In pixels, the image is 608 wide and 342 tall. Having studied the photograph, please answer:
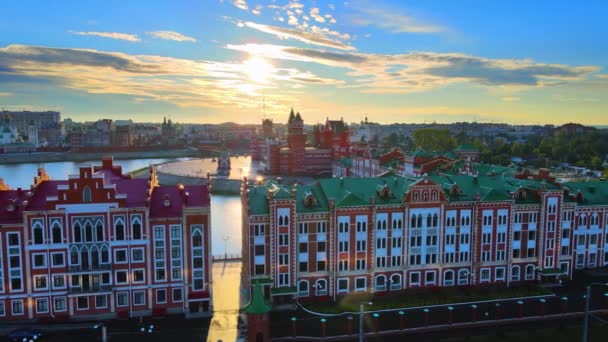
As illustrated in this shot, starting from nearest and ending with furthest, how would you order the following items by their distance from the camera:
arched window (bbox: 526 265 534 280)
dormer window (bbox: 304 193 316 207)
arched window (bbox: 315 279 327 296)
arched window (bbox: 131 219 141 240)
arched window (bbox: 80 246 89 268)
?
arched window (bbox: 80 246 89 268) < arched window (bbox: 131 219 141 240) < arched window (bbox: 315 279 327 296) < dormer window (bbox: 304 193 316 207) < arched window (bbox: 526 265 534 280)

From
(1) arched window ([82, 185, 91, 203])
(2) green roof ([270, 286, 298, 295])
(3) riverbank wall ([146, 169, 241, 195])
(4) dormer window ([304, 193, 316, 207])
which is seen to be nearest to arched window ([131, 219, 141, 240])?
(1) arched window ([82, 185, 91, 203])

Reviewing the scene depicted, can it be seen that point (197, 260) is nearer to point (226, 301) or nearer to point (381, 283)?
point (226, 301)

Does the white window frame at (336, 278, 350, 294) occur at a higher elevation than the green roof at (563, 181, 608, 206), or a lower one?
lower

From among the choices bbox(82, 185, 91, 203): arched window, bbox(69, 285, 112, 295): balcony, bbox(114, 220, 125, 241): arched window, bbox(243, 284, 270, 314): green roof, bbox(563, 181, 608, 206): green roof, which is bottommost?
bbox(69, 285, 112, 295): balcony

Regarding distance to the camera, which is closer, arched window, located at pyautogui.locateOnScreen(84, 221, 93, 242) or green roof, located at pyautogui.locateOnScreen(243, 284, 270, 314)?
green roof, located at pyautogui.locateOnScreen(243, 284, 270, 314)

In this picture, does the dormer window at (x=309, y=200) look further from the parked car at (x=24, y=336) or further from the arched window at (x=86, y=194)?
the parked car at (x=24, y=336)

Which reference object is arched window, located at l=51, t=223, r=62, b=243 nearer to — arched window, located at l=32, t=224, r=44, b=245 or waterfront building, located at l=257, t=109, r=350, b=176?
arched window, located at l=32, t=224, r=44, b=245

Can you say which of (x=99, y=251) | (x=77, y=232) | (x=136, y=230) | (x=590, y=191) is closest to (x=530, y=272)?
(x=590, y=191)

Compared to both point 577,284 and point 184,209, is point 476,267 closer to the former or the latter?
point 577,284
